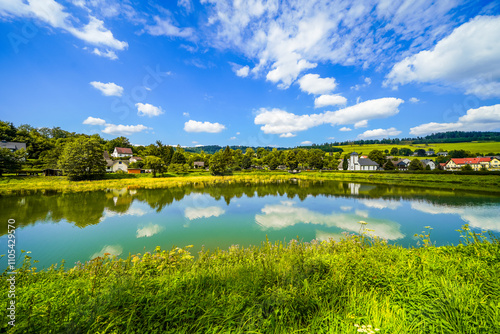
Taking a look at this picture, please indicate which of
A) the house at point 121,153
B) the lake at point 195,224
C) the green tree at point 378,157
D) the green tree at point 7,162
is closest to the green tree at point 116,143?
the house at point 121,153

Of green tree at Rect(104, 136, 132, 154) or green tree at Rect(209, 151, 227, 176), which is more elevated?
green tree at Rect(104, 136, 132, 154)

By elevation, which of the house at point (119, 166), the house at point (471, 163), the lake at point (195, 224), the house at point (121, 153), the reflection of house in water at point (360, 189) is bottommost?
the reflection of house in water at point (360, 189)

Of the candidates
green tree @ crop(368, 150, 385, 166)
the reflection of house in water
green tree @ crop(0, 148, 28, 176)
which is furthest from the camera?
green tree @ crop(368, 150, 385, 166)

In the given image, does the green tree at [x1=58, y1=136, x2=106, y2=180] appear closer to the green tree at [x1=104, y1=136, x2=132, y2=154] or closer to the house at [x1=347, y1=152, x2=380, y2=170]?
the green tree at [x1=104, y1=136, x2=132, y2=154]

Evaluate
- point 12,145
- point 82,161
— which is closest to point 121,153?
point 12,145

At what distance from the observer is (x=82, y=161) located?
34719 millimetres

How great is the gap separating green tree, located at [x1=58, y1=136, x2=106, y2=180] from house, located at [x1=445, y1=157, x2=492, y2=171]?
10314 centimetres

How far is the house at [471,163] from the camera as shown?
189ft

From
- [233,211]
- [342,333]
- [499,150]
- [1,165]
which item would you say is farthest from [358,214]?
[499,150]

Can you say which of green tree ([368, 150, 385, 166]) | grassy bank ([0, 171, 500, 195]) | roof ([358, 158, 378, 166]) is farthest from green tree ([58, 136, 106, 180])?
green tree ([368, 150, 385, 166])

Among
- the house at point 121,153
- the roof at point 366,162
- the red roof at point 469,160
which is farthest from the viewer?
the house at point 121,153

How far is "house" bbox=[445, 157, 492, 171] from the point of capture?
189ft

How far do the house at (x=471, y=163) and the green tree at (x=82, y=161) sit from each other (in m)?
103

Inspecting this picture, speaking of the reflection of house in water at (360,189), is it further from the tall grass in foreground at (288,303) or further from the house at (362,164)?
the house at (362,164)
